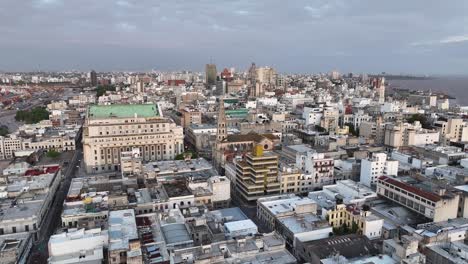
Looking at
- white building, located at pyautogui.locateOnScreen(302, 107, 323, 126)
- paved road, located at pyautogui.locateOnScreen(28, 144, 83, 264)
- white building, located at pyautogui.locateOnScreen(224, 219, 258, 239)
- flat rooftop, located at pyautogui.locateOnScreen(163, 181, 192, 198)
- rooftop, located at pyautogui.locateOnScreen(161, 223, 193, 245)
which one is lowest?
paved road, located at pyautogui.locateOnScreen(28, 144, 83, 264)

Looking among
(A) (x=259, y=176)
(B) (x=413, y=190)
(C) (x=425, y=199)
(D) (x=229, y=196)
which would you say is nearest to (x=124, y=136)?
(D) (x=229, y=196)

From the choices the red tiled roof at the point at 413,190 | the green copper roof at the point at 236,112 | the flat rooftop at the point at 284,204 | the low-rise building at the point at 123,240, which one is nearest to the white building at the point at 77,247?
the low-rise building at the point at 123,240

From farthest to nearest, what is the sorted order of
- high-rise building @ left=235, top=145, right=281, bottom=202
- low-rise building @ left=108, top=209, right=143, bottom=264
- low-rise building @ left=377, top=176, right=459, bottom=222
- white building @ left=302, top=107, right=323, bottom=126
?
white building @ left=302, top=107, right=323, bottom=126
high-rise building @ left=235, top=145, right=281, bottom=202
low-rise building @ left=377, top=176, right=459, bottom=222
low-rise building @ left=108, top=209, right=143, bottom=264

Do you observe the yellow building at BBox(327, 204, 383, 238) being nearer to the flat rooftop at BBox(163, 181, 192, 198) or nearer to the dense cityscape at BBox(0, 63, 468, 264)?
the dense cityscape at BBox(0, 63, 468, 264)

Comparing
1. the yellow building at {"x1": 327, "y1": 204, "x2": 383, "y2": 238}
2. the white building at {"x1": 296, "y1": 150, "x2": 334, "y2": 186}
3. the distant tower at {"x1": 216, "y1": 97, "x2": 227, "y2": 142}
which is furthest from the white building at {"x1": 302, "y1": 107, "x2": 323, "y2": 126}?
the yellow building at {"x1": 327, "y1": 204, "x2": 383, "y2": 238}

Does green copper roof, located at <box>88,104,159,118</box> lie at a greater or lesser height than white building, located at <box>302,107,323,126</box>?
greater

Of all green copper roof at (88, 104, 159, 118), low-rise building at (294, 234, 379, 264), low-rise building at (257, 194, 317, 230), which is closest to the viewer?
low-rise building at (294, 234, 379, 264)

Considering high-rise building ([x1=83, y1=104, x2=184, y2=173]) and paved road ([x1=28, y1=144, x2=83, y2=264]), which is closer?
paved road ([x1=28, y1=144, x2=83, y2=264])

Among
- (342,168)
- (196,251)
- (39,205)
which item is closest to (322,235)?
(196,251)

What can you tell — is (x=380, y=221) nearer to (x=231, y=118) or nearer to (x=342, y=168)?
(x=342, y=168)
